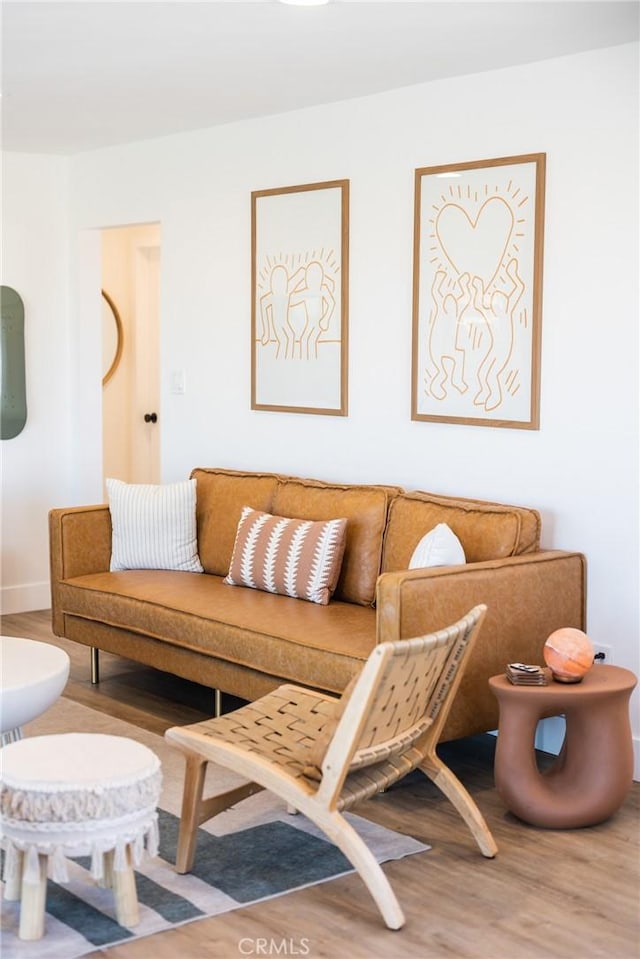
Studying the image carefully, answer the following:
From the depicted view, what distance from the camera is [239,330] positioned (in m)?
5.34

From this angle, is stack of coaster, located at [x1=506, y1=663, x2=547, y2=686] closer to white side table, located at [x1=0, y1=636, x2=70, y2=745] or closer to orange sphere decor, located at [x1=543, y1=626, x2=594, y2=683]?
orange sphere decor, located at [x1=543, y1=626, x2=594, y2=683]

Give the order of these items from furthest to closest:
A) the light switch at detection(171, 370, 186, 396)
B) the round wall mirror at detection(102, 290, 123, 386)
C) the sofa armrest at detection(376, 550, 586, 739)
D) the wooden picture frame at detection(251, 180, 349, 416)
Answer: the round wall mirror at detection(102, 290, 123, 386) < the light switch at detection(171, 370, 186, 396) < the wooden picture frame at detection(251, 180, 349, 416) < the sofa armrest at detection(376, 550, 586, 739)

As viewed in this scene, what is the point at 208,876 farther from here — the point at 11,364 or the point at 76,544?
the point at 11,364

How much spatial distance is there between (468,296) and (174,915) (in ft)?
7.99

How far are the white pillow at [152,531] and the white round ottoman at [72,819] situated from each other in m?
2.18

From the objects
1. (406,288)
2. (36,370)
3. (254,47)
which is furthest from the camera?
(36,370)

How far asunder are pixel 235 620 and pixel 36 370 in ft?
8.82

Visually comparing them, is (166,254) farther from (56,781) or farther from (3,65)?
(56,781)

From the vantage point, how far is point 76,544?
4.92 metres

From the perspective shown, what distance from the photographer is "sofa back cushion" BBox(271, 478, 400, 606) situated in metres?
4.29

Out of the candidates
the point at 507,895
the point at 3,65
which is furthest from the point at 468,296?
the point at 507,895

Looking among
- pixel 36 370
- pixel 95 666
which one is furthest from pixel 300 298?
pixel 36 370

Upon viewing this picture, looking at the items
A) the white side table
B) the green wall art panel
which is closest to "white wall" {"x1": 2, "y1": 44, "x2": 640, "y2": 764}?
the green wall art panel

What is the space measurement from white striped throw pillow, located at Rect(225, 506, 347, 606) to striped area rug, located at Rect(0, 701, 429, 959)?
2.94ft
